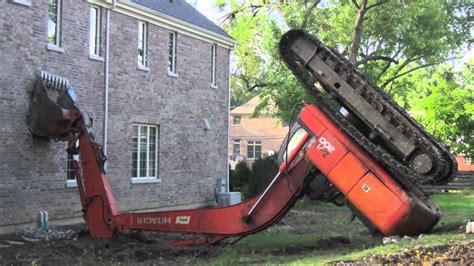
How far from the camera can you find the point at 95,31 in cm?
1591

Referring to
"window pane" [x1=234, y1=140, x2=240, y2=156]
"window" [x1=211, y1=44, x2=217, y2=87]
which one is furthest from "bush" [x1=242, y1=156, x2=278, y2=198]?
"window pane" [x1=234, y1=140, x2=240, y2=156]

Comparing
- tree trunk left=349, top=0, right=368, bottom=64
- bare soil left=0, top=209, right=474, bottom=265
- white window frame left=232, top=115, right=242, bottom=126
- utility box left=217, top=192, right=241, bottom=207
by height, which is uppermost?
tree trunk left=349, top=0, right=368, bottom=64

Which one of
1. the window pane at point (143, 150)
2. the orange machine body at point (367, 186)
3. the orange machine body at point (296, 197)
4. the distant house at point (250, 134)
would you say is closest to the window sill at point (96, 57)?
the window pane at point (143, 150)

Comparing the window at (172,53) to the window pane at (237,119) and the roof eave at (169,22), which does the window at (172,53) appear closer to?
the roof eave at (169,22)

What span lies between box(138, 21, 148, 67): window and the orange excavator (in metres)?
6.95

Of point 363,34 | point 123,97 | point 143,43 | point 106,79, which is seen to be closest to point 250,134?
point 363,34

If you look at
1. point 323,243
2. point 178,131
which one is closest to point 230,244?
point 323,243

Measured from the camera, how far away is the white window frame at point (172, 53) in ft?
62.7

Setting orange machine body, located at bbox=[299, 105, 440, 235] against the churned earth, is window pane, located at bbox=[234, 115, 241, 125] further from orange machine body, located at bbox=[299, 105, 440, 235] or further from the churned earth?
orange machine body, located at bbox=[299, 105, 440, 235]

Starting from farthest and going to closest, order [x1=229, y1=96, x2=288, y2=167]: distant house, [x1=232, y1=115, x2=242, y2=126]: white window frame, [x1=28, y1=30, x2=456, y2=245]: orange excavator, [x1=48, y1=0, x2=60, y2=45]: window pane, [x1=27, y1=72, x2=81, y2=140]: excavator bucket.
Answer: [x1=232, y1=115, x2=242, y2=126]: white window frame
[x1=229, y1=96, x2=288, y2=167]: distant house
[x1=48, y1=0, x2=60, y2=45]: window pane
[x1=27, y1=72, x2=81, y2=140]: excavator bucket
[x1=28, y1=30, x2=456, y2=245]: orange excavator

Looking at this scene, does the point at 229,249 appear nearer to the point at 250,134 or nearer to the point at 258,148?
the point at 258,148

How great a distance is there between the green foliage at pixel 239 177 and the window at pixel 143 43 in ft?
34.3

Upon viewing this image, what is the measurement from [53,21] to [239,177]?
14.6 meters

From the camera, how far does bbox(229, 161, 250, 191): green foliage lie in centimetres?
2695
